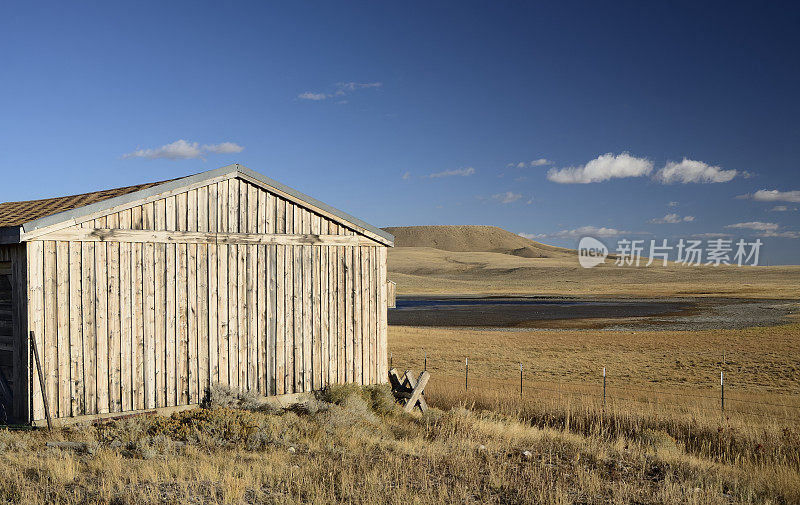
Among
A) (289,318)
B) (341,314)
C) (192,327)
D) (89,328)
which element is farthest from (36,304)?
(341,314)

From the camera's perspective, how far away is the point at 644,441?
477 inches

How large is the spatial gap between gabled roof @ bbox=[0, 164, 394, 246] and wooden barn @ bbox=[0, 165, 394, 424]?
30 millimetres

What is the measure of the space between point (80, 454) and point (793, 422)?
1362 cm

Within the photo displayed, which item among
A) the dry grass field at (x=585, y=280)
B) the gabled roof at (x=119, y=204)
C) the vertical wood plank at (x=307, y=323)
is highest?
the gabled roof at (x=119, y=204)

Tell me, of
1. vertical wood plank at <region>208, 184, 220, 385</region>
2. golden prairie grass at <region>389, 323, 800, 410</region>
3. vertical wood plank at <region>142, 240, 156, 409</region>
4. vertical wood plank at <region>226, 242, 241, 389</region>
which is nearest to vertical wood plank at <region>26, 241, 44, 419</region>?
vertical wood plank at <region>142, 240, 156, 409</region>

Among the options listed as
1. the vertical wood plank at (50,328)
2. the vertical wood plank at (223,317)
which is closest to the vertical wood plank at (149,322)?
the vertical wood plank at (223,317)

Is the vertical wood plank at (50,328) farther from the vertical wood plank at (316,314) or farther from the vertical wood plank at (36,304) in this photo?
the vertical wood plank at (316,314)

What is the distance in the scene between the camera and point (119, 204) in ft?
37.5

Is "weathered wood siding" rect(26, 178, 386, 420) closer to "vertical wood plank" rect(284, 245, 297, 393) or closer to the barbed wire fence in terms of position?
"vertical wood plank" rect(284, 245, 297, 393)

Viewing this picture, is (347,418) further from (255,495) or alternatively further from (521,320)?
(521,320)

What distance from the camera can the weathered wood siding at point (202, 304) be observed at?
11.0 meters

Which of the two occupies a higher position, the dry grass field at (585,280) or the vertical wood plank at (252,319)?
the vertical wood plank at (252,319)

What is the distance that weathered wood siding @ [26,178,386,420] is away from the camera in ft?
36.0

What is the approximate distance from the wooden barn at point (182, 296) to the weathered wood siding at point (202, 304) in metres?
0.02
